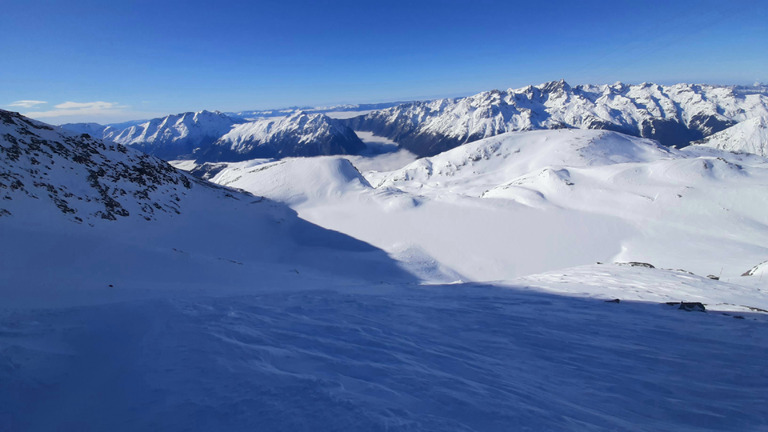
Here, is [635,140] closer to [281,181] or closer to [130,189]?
[281,181]

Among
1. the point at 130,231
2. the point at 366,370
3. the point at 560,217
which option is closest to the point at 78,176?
the point at 130,231

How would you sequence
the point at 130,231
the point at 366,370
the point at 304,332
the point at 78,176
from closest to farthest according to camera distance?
the point at 366,370
the point at 304,332
the point at 130,231
the point at 78,176

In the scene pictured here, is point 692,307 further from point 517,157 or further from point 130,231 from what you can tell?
point 517,157

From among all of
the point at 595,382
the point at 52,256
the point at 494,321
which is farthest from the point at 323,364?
the point at 52,256

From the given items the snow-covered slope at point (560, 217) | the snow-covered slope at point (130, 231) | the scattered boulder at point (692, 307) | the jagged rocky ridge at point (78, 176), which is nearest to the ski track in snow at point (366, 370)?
the scattered boulder at point (692, 307)

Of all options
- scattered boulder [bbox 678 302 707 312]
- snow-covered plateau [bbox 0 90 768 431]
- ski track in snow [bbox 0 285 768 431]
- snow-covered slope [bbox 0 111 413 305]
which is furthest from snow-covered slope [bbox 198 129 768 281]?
ski track in snow [bbox 0 285 768 431]

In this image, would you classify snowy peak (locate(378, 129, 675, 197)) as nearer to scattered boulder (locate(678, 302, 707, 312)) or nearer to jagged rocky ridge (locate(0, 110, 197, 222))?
jagged rocky ridge (locate(0, 110, 197, 222))
